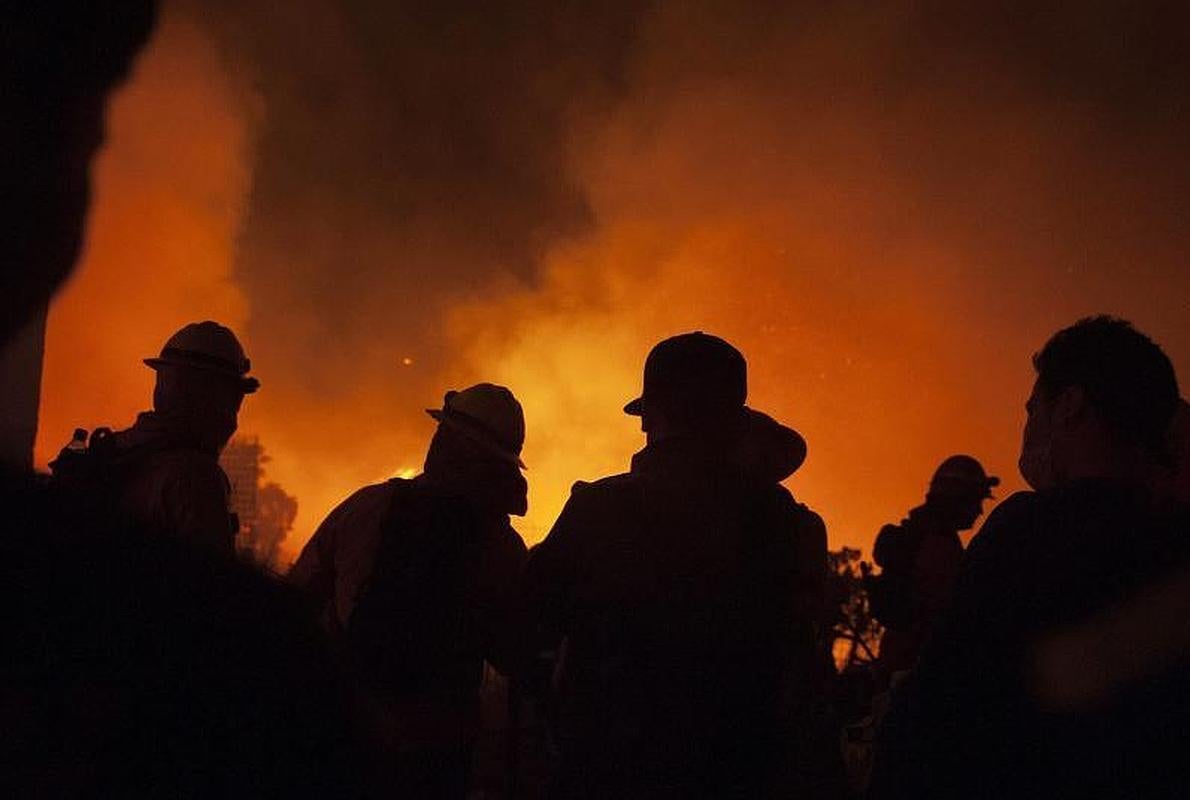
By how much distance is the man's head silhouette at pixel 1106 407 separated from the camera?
2.17 metres

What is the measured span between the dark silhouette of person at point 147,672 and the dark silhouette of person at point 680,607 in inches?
92.0

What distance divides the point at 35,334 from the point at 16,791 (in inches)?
135

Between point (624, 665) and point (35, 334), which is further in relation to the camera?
point (35, 334)

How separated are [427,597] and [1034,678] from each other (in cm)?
199

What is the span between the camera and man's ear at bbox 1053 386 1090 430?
222 cm

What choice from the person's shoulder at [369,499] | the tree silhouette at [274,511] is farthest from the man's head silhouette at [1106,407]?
the tree silhouette at [274,511]

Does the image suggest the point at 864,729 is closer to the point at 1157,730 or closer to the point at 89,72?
the point at 1157,730

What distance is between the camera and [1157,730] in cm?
183

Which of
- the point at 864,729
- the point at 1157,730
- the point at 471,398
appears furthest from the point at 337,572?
the point at 1157,730

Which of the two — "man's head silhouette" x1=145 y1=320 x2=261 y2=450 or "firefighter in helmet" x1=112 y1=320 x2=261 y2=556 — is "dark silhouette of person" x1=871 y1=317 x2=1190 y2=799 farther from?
"man's head silhouette" x1=145 y1=320 x2=261 y2=450

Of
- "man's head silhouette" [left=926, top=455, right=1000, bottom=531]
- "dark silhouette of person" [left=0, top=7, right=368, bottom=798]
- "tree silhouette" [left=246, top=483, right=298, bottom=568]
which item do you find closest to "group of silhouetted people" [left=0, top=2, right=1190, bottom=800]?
"dark silhouette of person" [left=0, top=7, right=368, bottom=798]

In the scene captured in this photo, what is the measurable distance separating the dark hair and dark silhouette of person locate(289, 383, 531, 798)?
5.68 ft

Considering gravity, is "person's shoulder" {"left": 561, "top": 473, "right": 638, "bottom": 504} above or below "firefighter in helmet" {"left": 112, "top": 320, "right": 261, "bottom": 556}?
below

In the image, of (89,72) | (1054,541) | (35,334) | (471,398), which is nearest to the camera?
(89,72)
